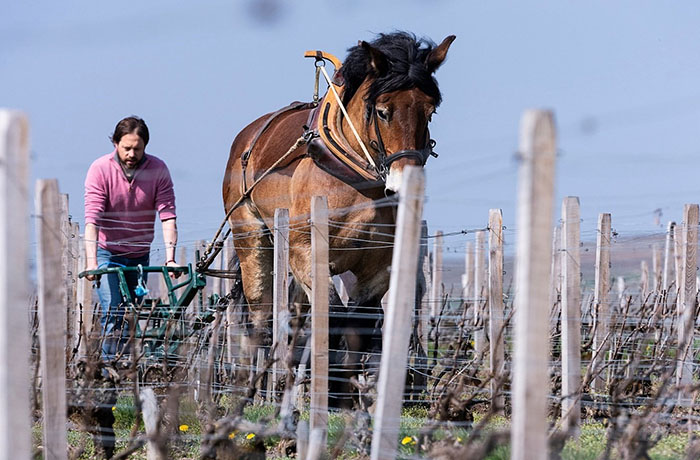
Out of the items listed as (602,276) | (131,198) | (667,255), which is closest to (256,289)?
(131,198)

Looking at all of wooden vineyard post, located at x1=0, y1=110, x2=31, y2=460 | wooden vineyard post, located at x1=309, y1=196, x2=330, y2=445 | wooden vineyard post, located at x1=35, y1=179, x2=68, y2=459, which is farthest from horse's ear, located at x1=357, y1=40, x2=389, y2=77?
wooden vineyard post, located at x1=0, y1=110, x2=31, y2=460

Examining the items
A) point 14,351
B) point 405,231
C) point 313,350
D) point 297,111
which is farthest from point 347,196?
point 14,351

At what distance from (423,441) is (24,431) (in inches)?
74.3

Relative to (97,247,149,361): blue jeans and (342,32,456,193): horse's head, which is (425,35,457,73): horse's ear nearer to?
(342,32,456,193): horse's head

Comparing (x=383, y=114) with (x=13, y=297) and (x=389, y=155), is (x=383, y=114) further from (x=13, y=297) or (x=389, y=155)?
(x=13, y=297)

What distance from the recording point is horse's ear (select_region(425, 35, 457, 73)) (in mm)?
7021

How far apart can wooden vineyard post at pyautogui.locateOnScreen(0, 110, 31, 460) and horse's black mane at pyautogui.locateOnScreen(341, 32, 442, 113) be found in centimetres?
361

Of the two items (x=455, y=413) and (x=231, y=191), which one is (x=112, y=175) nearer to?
(x=231, y=191)

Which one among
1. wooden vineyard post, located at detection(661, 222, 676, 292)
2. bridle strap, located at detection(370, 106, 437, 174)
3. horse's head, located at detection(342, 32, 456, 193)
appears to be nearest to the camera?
bridle strap, located at detection(370, 106, 437, 174)

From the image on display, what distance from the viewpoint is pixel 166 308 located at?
8.41m

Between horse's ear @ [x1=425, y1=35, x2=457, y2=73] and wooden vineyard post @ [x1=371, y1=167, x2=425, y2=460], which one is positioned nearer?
wooden vineyard post @ [x1=371, y1=167, x2=425, y2=460]

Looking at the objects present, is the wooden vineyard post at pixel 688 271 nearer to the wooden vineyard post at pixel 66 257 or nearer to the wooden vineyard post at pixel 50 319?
the wooden vineyard post at pixel 66 257

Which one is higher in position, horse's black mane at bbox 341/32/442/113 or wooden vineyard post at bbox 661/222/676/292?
horse's black mane at bbox 341/32/442/113

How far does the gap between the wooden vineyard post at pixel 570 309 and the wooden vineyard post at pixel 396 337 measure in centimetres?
208
